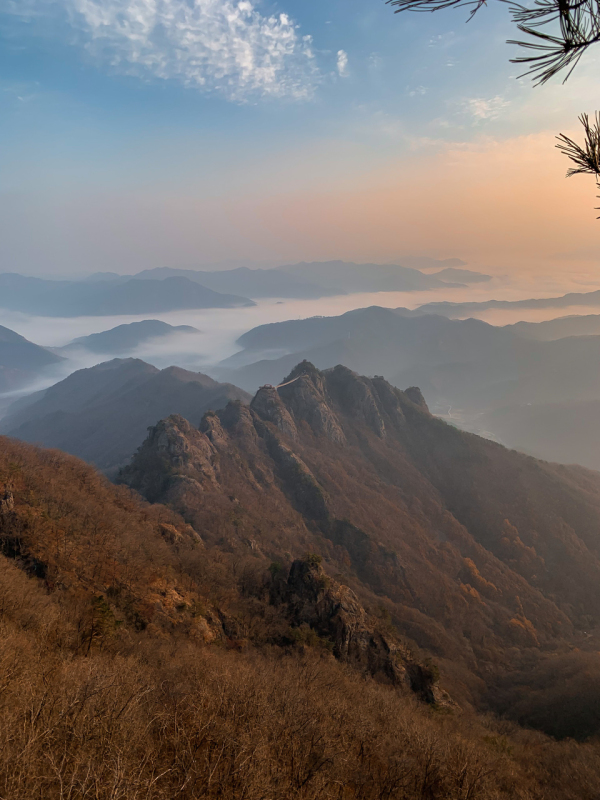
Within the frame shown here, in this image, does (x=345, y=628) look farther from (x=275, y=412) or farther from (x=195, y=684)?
(x=275, y=412)

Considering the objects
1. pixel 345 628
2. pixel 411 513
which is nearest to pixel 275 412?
pixel 411 513

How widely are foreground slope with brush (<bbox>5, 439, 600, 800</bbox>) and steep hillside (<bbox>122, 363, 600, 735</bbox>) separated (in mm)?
17780

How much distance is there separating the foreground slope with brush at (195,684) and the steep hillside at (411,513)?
17.8 m

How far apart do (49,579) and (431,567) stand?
266 feet

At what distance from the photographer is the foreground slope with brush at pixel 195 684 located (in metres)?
14.2

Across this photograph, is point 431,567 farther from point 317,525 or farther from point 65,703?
point 65,703

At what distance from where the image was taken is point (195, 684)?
22.6 meters

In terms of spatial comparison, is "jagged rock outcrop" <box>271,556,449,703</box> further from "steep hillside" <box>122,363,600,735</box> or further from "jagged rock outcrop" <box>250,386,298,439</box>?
"jagged rock outcrop" <box>250,386,298,439</box>

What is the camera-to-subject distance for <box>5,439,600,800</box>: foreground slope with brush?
46.7 feet

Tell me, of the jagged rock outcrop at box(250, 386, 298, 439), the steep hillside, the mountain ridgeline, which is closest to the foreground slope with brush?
the mountain ridgeline

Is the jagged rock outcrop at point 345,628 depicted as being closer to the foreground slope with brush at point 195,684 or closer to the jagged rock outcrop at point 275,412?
the foreground slope with brush at point 195,684

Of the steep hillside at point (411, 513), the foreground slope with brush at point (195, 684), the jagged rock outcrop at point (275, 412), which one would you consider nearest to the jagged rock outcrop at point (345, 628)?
the foreground slope with brush at point (195, 684)

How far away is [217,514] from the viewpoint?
7362 centimetres

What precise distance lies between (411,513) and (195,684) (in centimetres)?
10190
